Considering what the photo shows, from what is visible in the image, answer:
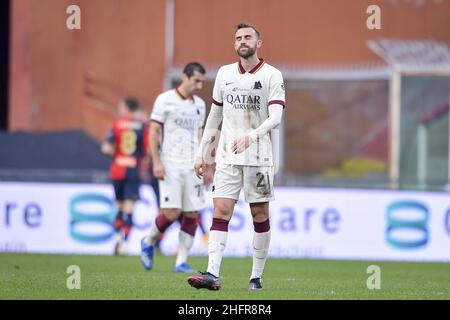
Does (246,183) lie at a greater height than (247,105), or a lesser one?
lesser

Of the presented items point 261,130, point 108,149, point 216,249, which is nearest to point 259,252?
point 216,249

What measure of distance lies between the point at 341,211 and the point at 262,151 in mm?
8891

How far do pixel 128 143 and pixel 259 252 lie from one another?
8164 millimetres

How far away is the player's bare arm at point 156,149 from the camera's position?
1413 centimetres

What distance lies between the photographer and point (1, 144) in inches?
870

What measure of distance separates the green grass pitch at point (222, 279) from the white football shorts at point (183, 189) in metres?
0.84

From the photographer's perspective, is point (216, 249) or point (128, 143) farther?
point (128, 143)

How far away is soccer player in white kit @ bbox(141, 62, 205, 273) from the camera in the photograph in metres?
14.1

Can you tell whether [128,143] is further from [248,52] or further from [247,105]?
[248,52]

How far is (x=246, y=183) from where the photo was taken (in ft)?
36.0

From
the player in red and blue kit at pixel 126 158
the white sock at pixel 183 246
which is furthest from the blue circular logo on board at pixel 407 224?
the white sock at pixel 183 246

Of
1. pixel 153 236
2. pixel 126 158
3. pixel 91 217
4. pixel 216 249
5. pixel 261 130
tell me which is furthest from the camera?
pixel 91 217

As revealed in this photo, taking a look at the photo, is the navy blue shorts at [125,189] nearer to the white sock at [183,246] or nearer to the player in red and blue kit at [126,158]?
the player in red and blue kit at [126,158]
